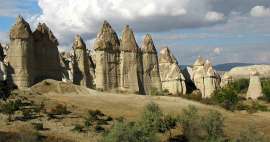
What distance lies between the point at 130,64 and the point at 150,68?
13.7 ft

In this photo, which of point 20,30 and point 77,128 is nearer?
point 77,128

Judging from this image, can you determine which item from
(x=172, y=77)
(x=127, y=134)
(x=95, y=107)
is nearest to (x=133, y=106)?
(x=95, y=107)

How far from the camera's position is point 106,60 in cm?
8481

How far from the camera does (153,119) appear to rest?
52.4 m

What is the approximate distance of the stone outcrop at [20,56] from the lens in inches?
2837

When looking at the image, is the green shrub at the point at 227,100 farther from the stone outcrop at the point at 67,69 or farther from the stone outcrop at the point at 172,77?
the stone outcrop at the point at 67,69

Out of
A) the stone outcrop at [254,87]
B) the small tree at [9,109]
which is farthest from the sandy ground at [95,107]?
the stone outcrop at [254,87]

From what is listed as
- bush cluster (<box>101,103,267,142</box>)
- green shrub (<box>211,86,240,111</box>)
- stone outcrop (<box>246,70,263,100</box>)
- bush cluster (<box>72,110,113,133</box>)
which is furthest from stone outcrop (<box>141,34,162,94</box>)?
bush cluster (<box>101,103,267,142</box>)

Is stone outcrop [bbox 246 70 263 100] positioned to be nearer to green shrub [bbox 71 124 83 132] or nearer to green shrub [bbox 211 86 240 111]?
green shrub [bbox 211 86 240 111]

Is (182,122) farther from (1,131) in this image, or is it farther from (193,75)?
(193,75)

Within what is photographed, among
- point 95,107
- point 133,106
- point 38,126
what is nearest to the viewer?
point 38,126

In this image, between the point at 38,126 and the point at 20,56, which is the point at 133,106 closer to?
the point at 20,56

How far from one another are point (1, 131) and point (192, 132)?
51.2ft

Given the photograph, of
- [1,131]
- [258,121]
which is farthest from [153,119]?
[258,121]
